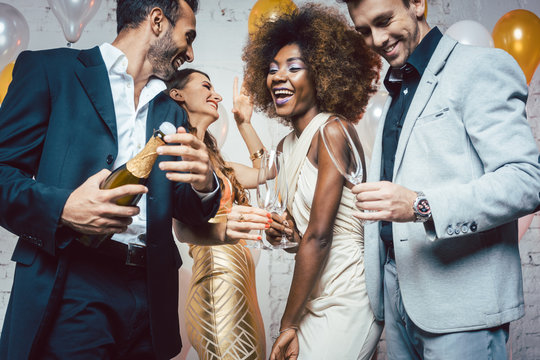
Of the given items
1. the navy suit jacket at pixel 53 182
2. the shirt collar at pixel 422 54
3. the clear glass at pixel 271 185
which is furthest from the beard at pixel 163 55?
the shirt collar at pixel 422 54

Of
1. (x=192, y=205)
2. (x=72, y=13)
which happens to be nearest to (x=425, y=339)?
(x=192, y=205)

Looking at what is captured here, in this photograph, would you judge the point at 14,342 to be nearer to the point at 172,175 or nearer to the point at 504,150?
the point at 172,175

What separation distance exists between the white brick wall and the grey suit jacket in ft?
7.05

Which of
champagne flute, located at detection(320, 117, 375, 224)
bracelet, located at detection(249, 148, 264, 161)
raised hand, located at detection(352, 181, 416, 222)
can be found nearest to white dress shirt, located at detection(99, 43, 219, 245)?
champagne flute, located at detection(320, 117, 375, 224)

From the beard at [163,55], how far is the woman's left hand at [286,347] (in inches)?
45.2

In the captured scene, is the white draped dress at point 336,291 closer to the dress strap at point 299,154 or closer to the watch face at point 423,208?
the dress strap at point 299,154

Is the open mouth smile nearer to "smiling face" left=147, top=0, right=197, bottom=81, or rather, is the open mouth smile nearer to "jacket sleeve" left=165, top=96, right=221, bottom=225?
"smiling face" left=147, top=0, right=197, bottom=81

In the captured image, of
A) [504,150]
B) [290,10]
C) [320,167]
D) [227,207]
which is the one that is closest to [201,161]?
[320,167]

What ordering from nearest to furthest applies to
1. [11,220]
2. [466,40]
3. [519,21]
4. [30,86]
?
[11,220], [30,86], [466,40], [519,21]

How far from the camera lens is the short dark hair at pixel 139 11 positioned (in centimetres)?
172

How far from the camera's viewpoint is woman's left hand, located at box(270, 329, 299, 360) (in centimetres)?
175

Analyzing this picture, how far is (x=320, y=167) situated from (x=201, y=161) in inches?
25.8

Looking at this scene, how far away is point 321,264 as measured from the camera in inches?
70.6

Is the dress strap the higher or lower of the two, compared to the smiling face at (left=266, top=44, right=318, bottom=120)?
lower
